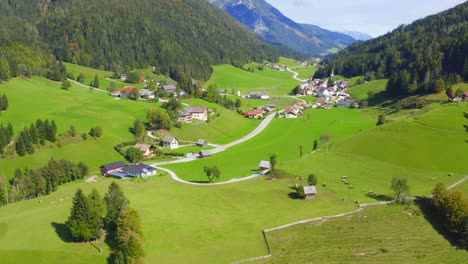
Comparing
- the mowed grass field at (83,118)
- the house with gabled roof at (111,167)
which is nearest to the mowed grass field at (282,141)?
the house with gabled roof at (111,167)

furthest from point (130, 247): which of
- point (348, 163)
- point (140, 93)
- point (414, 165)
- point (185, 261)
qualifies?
point (140, 93)

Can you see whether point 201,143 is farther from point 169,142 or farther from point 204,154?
point 204,154

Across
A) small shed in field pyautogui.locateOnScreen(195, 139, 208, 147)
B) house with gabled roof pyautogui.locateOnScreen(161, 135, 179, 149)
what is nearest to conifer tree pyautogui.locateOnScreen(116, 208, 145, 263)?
house with gabled roof pyautogui.locateOnScreen(161, 135, 179, 149)

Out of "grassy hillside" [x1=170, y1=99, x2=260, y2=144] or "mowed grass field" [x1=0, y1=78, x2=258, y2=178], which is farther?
"grassy hillside" [x1=170, y1=99, x2=260, y2=144]

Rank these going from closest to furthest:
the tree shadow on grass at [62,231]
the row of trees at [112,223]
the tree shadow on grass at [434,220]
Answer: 1. the row of trees at [112,223]
2. the tree shadow on grass at [62,231]
3. the tree shadow on grass at [434,220]

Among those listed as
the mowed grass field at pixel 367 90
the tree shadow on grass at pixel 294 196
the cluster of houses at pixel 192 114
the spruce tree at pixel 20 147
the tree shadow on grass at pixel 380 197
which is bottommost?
the spruce tree at pixel 20 147

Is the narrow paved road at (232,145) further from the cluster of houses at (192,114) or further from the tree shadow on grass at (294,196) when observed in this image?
the cluster of houses at (192,114)

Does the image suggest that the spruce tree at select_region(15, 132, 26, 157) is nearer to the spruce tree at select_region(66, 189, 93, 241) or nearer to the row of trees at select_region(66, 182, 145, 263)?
the row of trees at select_region(66, 182, 145, 263)

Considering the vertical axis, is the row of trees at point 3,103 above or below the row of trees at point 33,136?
above
